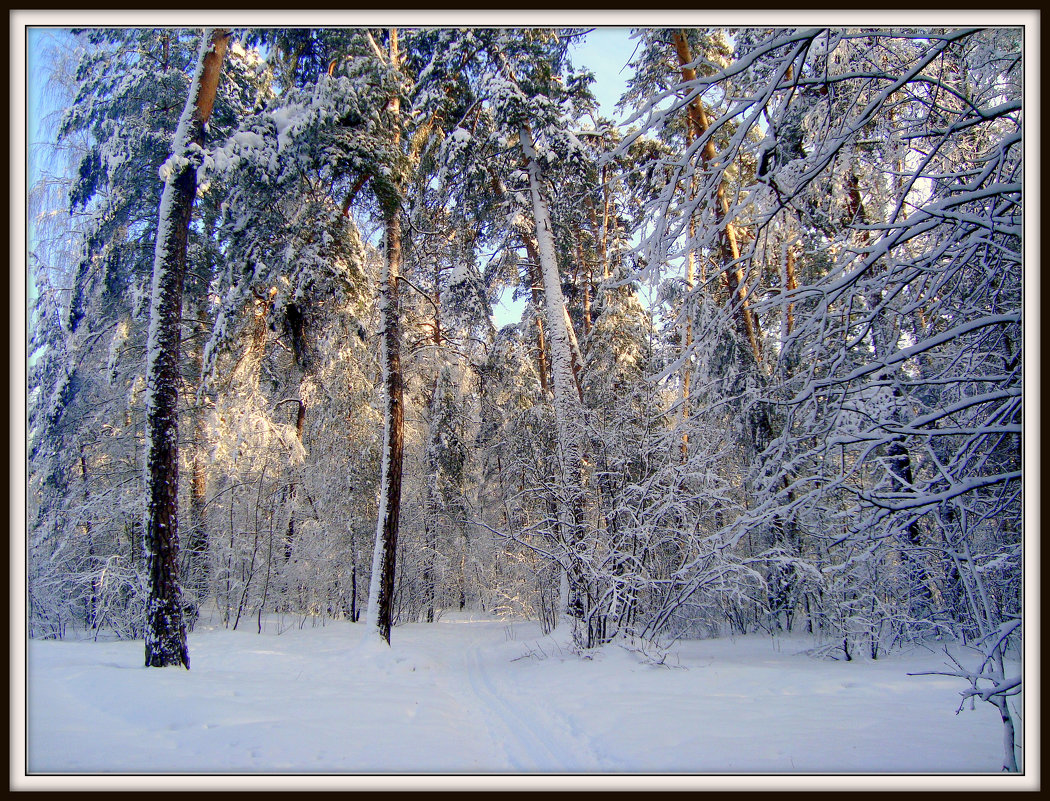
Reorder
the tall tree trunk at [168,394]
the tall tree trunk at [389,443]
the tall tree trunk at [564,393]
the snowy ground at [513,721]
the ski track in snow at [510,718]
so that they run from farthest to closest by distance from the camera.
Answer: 1. the tall tree trunk at [389,443]
2. the tall tree trunk at [564,393]
3. the tall tree trunk at [168,394]
4. the ski track in snow at [510,718]
5. the snowy ground at [513,721]

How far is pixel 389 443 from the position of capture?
9562mm

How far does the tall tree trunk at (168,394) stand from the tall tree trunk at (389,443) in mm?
2969

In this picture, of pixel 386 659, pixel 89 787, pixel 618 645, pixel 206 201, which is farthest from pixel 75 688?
pixel 206 201

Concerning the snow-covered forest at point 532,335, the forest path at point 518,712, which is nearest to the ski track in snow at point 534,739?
the forest path at point 518,712

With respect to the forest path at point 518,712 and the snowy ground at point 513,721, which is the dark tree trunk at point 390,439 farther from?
the snowy ground at point 513,721

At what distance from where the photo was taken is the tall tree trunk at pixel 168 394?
6.11 metres

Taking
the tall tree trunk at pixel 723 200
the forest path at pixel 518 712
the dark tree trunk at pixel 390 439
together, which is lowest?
the forest path at pixel 518 712

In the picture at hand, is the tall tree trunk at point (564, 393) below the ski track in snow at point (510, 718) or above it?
above

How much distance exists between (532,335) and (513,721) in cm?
1071

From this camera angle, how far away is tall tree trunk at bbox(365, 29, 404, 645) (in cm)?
926

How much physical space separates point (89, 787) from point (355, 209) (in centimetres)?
891

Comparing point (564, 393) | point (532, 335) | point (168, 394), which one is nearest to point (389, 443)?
point (564, 393)

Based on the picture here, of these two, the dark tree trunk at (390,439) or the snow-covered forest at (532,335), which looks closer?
the snow-covered forest at (532,335)

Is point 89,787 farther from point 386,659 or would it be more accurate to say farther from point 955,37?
point 955,37
